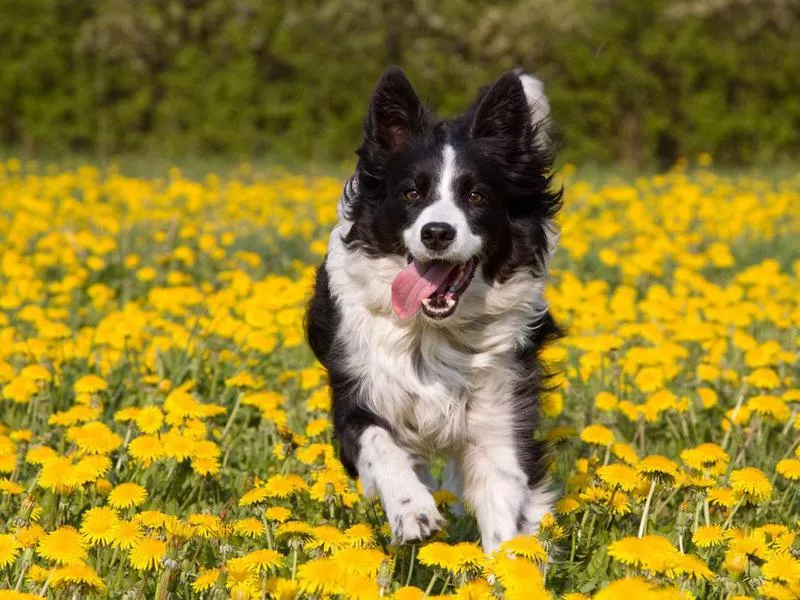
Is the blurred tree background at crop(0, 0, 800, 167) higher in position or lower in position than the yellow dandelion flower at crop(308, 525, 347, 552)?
higher

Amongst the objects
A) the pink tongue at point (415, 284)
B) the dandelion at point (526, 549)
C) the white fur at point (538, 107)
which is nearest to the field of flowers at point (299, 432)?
the dandelion at point (526, 549)

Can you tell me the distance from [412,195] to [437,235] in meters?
0.32

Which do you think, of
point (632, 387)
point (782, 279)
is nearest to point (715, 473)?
point (632, 387)

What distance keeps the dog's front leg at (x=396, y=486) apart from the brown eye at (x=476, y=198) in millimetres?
788

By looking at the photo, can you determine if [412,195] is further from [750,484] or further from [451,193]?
[750,484]

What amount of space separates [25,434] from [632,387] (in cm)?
242

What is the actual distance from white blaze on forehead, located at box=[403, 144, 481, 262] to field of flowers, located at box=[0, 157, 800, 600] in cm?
71

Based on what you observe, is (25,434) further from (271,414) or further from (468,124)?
(468,124)

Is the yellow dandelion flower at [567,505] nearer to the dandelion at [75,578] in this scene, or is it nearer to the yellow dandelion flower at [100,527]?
the yellow dandelion flower at [100,527]

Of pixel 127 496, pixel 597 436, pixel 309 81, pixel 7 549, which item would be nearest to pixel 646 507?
pixel 597 436

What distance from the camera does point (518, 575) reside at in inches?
93.8

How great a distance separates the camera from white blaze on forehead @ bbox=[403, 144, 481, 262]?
3570mm

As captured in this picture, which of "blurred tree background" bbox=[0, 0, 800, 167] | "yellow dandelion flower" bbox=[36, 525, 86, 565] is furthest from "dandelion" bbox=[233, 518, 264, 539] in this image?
"blurred tree background" bbox=[0, 0, 800, 167]

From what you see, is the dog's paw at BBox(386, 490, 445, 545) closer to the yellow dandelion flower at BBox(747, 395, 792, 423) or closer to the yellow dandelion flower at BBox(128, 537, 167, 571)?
the yellow dandelion flower at BBox(128, 537, 167, 571)
